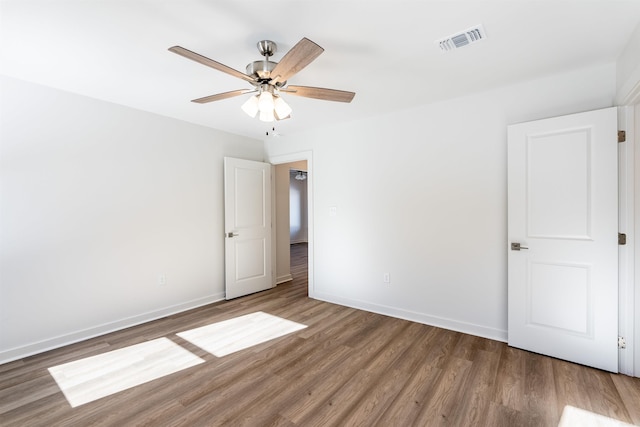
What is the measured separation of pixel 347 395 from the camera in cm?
204

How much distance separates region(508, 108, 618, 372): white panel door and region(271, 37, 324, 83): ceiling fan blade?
6.78 feet

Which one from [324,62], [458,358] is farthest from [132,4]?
[458,358]

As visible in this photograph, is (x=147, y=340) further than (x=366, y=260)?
No

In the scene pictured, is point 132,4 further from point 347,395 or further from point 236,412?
point 347,395

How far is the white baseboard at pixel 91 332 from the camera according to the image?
2.56 meters

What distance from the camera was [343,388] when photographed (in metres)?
2.11

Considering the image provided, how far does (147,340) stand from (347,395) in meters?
2.11

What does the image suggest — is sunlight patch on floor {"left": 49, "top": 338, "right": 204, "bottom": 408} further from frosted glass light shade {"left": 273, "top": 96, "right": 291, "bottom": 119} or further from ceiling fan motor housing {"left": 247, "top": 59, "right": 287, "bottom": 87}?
ceiling fan motor housing {"left": 247, "top": 59, "right": 287, "bottom": 87}

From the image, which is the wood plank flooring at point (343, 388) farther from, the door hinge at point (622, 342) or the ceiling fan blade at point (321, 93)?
the ceiling fan blade at point (321, 93)

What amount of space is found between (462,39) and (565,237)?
1.82 meters

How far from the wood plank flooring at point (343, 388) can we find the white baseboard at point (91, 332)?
0.28ft

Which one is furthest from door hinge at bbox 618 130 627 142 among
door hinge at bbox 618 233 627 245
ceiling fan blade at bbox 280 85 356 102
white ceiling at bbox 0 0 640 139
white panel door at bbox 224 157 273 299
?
white panel door at bbox 224 157 273 299

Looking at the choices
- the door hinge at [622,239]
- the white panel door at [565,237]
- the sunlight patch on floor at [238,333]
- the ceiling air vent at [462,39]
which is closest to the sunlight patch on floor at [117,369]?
the sunlight patch on floor at [238,333]

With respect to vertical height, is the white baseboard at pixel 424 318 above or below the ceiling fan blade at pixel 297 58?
below
